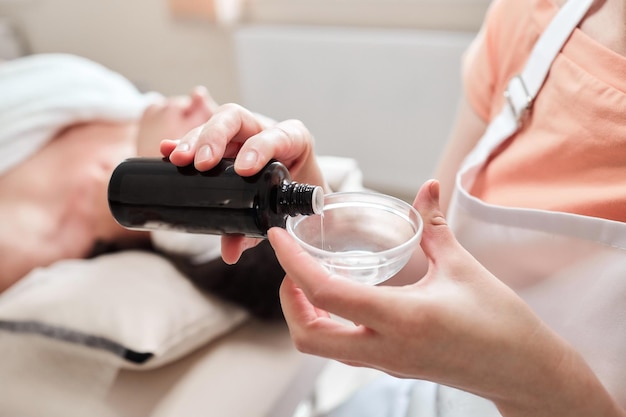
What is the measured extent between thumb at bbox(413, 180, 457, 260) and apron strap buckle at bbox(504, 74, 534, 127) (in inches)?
8.6

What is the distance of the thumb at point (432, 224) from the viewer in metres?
0.42

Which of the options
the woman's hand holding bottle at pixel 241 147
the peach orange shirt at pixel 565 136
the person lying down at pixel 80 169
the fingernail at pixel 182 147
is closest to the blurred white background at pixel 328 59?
the person lying down at pixel 80 169

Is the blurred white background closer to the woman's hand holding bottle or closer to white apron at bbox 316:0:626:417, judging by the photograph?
white apron at bbox 316:0:626:417

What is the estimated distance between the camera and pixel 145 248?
3.68 ft

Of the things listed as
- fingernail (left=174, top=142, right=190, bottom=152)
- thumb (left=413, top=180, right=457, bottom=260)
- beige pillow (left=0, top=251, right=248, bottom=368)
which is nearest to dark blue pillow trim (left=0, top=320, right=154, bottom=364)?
beige pillow (left=0, top=251, right=248, bottom=368)

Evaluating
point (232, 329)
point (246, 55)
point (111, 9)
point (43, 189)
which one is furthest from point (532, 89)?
point (111, 9)

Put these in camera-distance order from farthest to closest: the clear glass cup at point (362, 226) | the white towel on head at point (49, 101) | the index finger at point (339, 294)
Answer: the white towel on head at point (49, 101), the clear glass cup at point (362, 226), the index finger at point (339, 294)

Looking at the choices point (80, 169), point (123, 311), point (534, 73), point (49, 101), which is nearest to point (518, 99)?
point (534, 73)

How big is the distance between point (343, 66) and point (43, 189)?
0.87 m

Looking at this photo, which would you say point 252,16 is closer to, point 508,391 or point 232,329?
point 232,329

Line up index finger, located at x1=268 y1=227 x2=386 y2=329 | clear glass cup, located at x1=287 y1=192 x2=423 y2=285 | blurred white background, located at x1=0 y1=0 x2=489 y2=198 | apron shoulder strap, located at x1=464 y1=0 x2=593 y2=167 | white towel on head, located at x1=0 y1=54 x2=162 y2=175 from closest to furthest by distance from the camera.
A: index finger, located at x1=268 y1=227 x2=386 y2=329, clear glass cup, located at x1=287 y1=192 x2=423 y2=285, apron shoulder strap, located at x1=464 y1=0 x2=593 y2=167, white towel on head, located at x1=0 y1=54 x2=162 y2=175, blurred white background, located at x1=0 y1=0 x2=489 y2=198

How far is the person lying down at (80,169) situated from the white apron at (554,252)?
427 mm

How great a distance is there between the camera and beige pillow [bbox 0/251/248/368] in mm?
824

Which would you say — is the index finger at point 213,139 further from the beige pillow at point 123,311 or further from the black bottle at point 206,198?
the beige pillow at point 123,311
